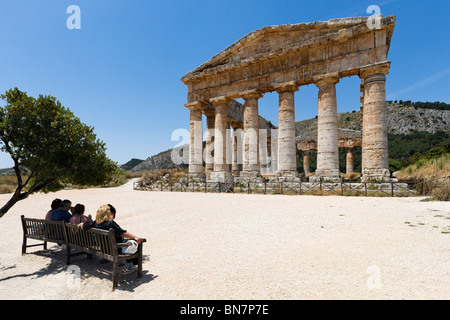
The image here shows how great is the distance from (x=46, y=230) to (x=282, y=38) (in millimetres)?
18103

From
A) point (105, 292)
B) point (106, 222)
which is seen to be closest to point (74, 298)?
point (105, 292)

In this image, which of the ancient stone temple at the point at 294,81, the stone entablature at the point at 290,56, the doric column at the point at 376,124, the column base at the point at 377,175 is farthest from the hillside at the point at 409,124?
the column base at the point at 377,175

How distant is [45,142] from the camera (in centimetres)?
455

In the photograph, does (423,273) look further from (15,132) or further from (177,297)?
(15,132)

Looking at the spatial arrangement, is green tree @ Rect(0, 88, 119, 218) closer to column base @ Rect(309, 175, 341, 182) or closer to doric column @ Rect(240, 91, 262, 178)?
column base @ Rect(309, 175, 341, 182)

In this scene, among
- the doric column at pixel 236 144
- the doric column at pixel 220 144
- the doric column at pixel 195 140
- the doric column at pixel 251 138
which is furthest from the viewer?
the doric column at pixel 236 144

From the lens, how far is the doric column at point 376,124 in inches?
527

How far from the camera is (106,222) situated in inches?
155

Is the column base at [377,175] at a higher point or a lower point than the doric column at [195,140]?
lower

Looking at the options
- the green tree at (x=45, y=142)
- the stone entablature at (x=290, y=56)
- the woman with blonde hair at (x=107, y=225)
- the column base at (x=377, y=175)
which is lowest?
the woman with blonde hair at (x=107, y=225)

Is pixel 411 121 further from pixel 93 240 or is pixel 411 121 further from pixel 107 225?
pixel 93 240

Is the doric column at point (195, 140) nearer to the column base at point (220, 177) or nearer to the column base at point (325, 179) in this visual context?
the column base at point (220, 177)

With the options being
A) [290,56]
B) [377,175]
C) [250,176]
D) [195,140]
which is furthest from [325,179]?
[195,140]
